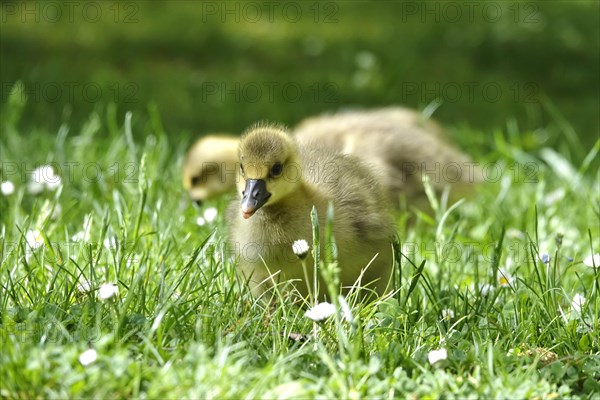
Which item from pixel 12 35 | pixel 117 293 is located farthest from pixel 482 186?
pixel 12 35

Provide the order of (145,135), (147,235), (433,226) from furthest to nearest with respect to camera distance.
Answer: (145,135) → (433,226) → (147,235)

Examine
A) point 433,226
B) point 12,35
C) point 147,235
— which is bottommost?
point 433,226

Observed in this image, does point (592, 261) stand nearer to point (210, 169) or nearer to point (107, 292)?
point (107, 292)

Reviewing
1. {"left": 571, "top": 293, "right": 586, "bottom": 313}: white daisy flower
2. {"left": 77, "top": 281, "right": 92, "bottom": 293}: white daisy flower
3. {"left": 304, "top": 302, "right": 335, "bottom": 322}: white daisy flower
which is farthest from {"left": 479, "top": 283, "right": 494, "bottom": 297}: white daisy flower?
{"left": 77, "top": 281, "right": 92, "bottom": 293}: white daisy flower

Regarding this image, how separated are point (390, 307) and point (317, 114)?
3034 mm

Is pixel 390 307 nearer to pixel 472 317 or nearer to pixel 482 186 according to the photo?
pixel 472 317

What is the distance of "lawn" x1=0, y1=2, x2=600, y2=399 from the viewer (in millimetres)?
2359

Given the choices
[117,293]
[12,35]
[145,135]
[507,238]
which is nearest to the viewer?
[117,293]

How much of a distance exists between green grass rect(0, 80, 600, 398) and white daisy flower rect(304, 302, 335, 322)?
46mm

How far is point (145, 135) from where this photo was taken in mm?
5027

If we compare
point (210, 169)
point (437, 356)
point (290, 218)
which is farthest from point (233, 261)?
point (210, 169)

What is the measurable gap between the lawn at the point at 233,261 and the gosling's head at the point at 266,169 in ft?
0.68

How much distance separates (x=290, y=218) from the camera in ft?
10.1

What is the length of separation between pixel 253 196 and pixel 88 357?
91cm
